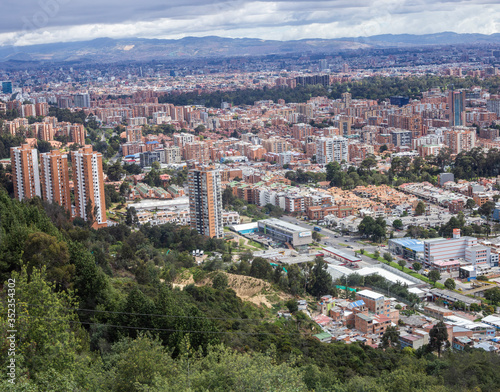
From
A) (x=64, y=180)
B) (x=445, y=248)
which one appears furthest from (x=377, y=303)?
(x=64, y=180)

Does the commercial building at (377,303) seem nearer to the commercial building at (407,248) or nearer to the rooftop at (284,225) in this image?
the commercial building at (407,248)

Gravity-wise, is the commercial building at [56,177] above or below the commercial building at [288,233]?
above

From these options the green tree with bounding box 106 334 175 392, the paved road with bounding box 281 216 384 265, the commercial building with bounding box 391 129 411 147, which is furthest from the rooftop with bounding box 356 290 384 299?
the commercial building with bounding box 391 129 411 147

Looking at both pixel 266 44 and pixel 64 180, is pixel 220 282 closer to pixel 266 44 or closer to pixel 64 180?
pixel 64 180

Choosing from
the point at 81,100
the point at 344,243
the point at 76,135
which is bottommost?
the point at 344,243

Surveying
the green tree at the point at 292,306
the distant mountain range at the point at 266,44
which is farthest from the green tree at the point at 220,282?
the distant mountain range at the point at 266,44

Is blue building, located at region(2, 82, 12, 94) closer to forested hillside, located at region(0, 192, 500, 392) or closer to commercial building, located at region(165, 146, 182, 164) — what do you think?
commercial building, located at region(165, 146, 182, 164)
